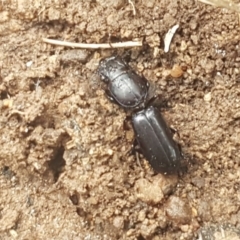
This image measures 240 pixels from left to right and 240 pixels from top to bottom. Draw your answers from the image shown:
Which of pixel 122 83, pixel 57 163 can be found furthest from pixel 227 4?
pixel 57 163

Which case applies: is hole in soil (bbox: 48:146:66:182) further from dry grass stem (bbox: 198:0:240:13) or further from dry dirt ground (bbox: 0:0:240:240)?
dry grass stem (bbox: 198:0:240:13)

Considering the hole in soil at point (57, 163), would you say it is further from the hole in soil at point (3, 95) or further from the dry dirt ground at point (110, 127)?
the hole in soil at point (3, 95)

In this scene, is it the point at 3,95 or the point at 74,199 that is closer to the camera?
the point at 74,199

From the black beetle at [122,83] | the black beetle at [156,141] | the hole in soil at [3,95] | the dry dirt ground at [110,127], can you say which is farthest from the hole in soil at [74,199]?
the hole in soil at [3,95]

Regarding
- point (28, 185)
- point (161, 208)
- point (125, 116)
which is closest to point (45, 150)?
point (28, 185)

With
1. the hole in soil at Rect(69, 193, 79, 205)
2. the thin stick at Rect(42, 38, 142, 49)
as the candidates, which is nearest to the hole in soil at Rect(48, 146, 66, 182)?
the hole in soil at Rect(69, 193, 79, 205)

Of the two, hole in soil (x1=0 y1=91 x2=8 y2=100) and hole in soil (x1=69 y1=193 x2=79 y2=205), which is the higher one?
hole in soil (x1=0 y1=91 x2=8 y2=100)

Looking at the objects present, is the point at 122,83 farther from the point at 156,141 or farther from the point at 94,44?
the point at 156,141
